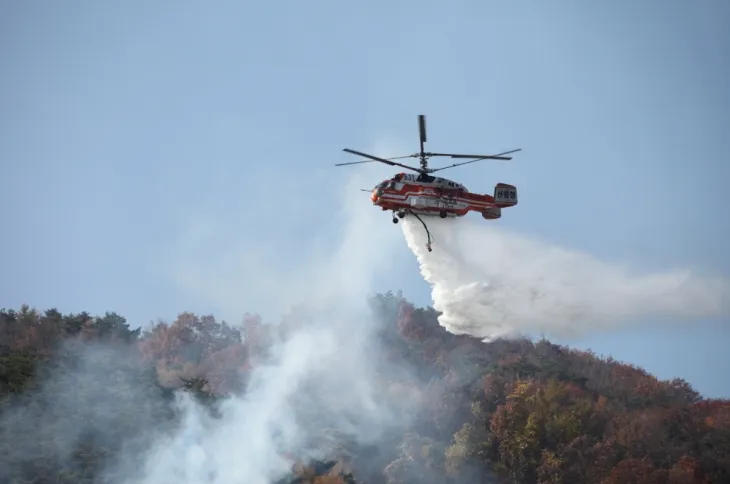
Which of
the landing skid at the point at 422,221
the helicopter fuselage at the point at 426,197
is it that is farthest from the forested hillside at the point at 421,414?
the helicopter fuselage at the point at 426,197

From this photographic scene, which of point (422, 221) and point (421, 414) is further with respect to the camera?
point (421, 414)

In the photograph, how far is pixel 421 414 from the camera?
3339 inches

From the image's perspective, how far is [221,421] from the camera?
72.7 m

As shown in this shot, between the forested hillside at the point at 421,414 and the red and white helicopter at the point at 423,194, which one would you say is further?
the forested hillside at the point at 421,414

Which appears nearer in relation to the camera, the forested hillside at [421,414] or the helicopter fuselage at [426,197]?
the helicopter fuselage at [426,197]

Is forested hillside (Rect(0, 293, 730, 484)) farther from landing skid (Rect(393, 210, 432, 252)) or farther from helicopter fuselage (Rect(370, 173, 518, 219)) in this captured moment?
helicopter fuselage (Rect(370, 173, 518, 219))

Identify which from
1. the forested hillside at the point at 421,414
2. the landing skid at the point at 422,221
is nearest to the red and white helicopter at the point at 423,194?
the landing skid at the point at 422,221

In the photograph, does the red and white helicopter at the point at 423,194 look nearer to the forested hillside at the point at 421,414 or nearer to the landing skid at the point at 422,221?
the landing skid at the point at 422,221

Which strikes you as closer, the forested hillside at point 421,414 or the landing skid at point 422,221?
the landing skid at point 422,221

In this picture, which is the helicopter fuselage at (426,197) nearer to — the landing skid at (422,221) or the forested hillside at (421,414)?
the landing skid at (422,221)

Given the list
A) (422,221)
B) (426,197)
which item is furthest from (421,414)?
(426,197)

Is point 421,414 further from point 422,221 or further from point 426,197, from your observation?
point 426,197

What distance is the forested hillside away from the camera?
6825cm

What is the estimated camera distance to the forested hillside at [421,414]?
224 feet
